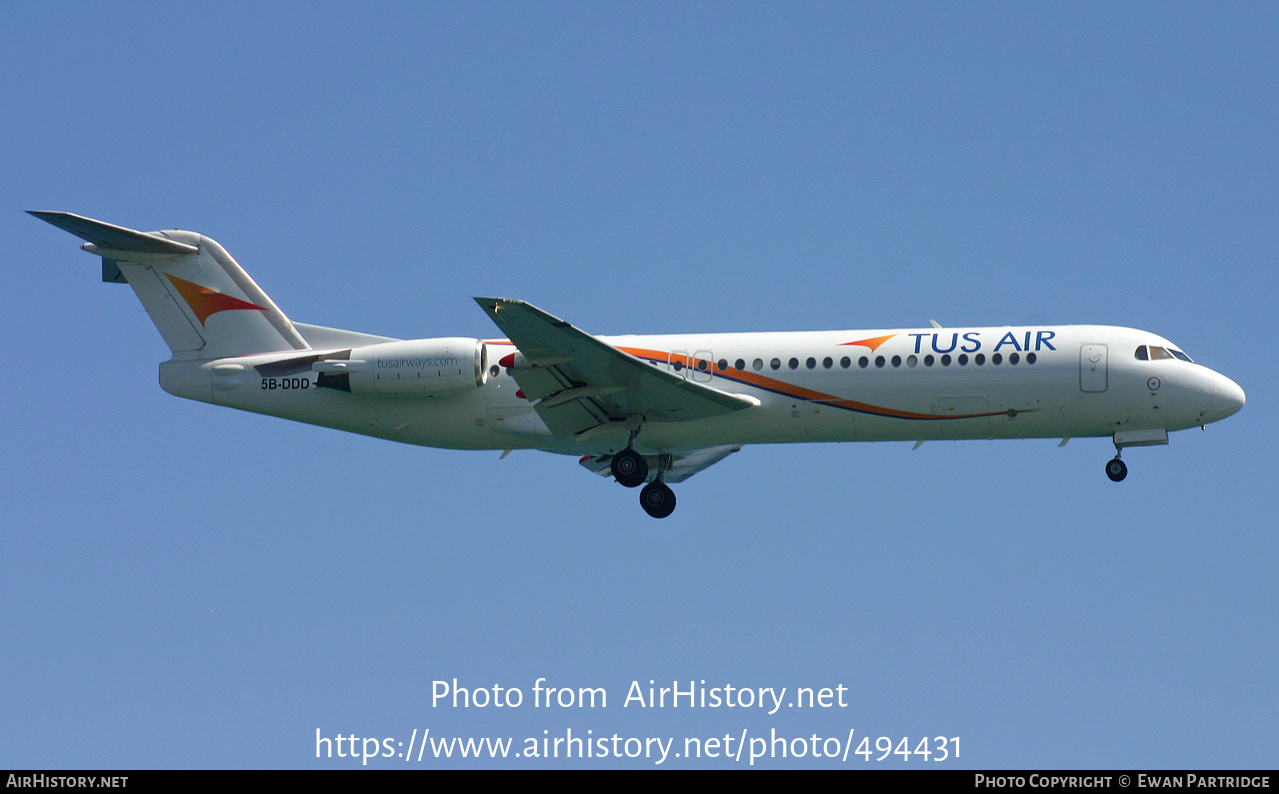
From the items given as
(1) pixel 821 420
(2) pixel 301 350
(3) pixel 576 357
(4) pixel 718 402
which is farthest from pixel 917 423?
(2) pixel 301 350

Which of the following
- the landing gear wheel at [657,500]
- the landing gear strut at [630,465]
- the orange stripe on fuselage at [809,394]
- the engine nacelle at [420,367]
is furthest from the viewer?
the landing gear wheel at [657,500]

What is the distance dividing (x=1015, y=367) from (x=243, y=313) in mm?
16597

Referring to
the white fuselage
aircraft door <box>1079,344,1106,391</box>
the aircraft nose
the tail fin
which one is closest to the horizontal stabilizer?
the tail fin

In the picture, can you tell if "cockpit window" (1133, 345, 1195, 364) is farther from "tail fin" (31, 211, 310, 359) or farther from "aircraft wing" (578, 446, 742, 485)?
"tail fin" (31, 211, 310, 359)

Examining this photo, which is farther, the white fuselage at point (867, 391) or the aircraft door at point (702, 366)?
the aircraft door at point (702, 366)

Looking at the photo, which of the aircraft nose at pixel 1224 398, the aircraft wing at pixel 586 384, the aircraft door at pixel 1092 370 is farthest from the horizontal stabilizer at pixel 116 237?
the aircraft nose at pixel 1224 398

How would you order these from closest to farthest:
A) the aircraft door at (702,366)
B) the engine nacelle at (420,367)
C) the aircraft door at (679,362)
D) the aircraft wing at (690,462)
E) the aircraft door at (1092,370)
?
1. the aircraft door at (1092,370)
2. the engine nacelle at (420,367)
3. the aircraft door at (702,366)
4. the aircraft door at (679,362)
5. the aircraft wing at (690,462)

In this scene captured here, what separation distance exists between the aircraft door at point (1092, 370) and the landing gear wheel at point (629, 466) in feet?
29.7

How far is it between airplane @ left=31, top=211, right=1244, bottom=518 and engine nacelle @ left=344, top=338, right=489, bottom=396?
0.10ft

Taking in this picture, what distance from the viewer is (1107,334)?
2727 centimetres

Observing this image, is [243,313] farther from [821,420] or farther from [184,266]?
[821,420]

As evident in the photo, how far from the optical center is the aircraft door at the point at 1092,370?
26750 mm

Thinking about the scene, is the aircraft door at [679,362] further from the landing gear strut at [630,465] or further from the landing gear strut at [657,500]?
the landing gear strut at [657,500]
